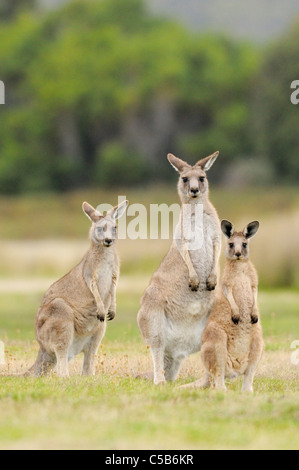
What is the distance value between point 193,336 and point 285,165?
2971cm

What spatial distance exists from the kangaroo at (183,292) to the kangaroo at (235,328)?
28cm

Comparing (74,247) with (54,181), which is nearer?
(74,247)

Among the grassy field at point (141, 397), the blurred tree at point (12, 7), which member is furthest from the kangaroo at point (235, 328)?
the blurred tree at point (12, 7)

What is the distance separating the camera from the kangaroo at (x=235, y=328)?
735 cm

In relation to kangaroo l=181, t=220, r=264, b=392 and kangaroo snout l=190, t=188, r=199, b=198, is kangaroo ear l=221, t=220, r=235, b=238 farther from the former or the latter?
kangaroo snout l=190, t=188, r=199, b=198

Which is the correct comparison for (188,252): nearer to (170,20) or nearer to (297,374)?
(297,374)

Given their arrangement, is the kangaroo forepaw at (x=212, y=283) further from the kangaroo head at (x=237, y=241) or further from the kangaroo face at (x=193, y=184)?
the kangaroo face at (x=193, y=184)

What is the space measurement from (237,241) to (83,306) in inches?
61.9

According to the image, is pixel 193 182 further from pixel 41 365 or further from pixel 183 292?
pixel 41 365

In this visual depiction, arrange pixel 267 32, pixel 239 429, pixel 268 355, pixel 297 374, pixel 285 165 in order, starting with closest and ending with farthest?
pixel 239 429 < pixel 297 374 < pixel 268 355 < pixel 285 165 < pixel 267 32

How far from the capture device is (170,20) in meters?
53.0

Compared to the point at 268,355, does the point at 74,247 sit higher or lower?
higher

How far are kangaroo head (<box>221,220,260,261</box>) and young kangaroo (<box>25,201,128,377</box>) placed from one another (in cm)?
105

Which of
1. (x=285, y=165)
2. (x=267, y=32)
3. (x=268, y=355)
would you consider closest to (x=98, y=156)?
(x=285, y=165)
